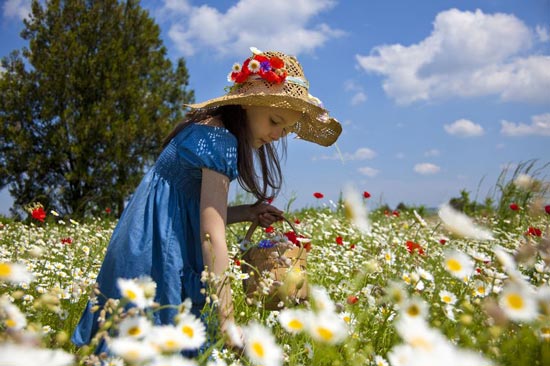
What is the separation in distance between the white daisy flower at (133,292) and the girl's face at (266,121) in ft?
4.60

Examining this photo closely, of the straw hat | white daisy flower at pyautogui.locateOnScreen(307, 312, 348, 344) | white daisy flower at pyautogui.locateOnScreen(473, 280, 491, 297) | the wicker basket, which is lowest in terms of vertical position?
white daisy flower at pyautogui.locateOnScreen(307, 312, 348, 344)

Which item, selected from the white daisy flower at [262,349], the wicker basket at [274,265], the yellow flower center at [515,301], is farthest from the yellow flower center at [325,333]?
the wicker basket at [274,265]

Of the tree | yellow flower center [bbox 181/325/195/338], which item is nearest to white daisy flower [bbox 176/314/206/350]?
yellow flower center [bbox 181/325/195/338]

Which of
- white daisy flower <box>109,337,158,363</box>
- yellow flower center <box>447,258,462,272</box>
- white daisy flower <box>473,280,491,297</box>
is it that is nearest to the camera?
white daisy flower <box>109,337,158,363</box>

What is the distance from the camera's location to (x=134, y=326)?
0.98 metres

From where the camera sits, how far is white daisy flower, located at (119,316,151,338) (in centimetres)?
95

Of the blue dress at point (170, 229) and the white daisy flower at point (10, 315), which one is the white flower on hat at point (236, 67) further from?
the white daisy flower at point (10, 315)

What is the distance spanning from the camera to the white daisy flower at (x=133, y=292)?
1006mm

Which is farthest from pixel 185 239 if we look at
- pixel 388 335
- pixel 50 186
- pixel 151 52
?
pixel 151 52

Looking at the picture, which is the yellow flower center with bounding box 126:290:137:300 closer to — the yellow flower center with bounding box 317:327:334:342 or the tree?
the yellow flower center with bounding box 317:327:334:342

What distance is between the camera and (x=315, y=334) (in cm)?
101

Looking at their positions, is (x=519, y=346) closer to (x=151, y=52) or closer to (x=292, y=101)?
(x=292, y=101)

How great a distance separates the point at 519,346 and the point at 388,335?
658 mm

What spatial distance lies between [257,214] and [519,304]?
4.94 ft
